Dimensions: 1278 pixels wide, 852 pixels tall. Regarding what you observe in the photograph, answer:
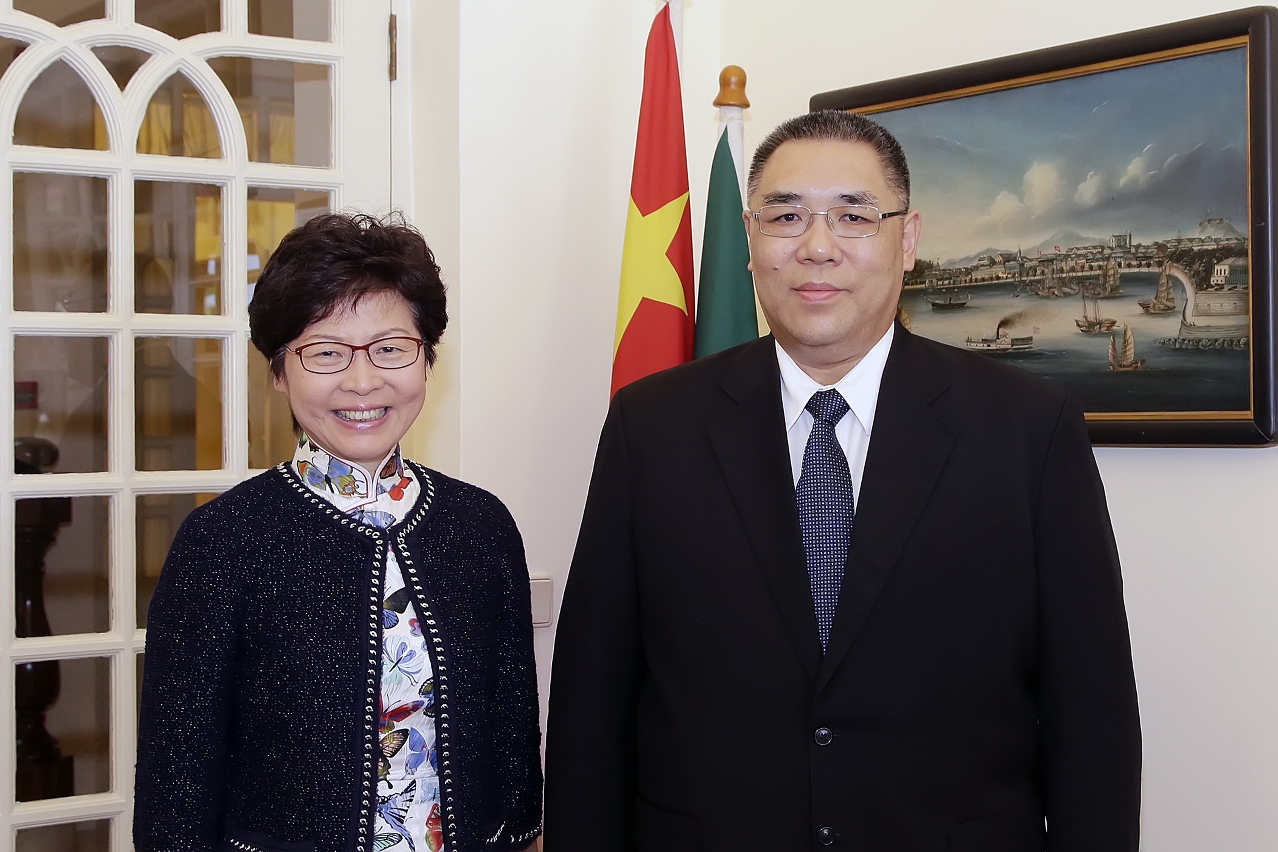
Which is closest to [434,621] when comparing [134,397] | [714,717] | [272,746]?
[272,746]

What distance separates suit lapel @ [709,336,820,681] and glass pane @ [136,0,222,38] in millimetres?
1624

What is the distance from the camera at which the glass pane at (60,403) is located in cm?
242

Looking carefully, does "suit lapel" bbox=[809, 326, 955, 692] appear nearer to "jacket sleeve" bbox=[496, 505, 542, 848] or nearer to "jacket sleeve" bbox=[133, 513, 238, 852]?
"jacket sleeve" bbox=[496, 505, 542, 848]

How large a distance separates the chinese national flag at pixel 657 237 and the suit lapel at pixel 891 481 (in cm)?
100

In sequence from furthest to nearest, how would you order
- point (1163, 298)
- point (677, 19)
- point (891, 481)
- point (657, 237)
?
1. point (677, 19)
2. point (657, 237)
3. point (1163, 298)
4. point (891, 481)

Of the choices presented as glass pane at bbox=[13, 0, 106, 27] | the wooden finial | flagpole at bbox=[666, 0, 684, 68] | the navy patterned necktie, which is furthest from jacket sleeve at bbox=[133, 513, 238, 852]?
flagpole at bbox=[666, 0, 684, 68]

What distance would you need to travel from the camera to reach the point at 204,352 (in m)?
2.60

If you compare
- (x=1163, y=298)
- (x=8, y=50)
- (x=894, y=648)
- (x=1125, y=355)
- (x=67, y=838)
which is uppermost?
(x=8, y=50)

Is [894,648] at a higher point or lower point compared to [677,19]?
lower

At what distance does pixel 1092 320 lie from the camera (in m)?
2.26

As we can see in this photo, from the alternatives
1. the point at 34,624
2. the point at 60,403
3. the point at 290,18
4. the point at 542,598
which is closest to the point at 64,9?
the point at 290,18

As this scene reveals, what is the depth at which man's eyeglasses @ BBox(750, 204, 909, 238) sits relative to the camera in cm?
164

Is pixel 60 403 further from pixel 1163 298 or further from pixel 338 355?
pixel 1163 298

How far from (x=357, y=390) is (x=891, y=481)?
2.37 feet
